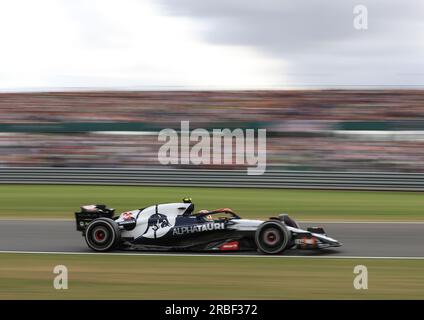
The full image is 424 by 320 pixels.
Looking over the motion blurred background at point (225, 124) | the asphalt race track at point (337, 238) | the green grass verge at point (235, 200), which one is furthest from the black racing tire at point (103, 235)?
the motion blurred background at point (225, 124)

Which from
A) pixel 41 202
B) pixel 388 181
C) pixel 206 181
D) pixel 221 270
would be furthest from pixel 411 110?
pixel 221 270

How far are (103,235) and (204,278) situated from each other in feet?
7.16

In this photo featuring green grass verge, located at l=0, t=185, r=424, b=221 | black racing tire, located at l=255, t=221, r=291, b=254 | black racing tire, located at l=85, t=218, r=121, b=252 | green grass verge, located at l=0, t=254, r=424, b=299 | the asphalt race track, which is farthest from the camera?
green grass verge, located at l=0, t=185, r=424, b=221

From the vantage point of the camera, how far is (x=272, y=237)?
9.79 metres

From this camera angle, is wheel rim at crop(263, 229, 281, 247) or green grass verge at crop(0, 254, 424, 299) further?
wheel rim at crop(263, 229, 281, 247)

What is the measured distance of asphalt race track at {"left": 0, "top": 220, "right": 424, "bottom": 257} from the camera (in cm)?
1048

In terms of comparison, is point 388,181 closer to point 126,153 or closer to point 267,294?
point 126,153

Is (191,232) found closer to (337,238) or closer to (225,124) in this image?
(337,238)

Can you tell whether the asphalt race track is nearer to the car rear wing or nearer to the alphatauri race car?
the alphatauri race car

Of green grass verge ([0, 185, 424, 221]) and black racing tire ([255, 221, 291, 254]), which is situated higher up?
green grass verge ([0, 185, 424, 221])

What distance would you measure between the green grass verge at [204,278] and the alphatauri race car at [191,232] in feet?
A: 0.99

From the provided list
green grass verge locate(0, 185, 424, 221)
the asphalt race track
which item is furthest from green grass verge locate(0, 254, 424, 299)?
green grass verge locate(0, 185, 424, 221)

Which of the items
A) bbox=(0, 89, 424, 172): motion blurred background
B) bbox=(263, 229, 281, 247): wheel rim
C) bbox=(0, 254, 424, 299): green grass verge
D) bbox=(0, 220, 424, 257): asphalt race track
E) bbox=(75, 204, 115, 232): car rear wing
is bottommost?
bbox=(0, 254, 424, 299): green grass verge

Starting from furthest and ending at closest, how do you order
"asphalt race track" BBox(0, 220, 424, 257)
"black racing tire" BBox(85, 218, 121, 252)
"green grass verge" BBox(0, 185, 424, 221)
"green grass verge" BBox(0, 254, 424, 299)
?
"green grass verge" BBox(0, 185, 424, 221) → "asphalt race track" BBox(0, 220, 424, 257) → "black racing tire" BBox(85, 218, 121, 252) → "green grass verge" BBox(0, 254, 424, 299)
